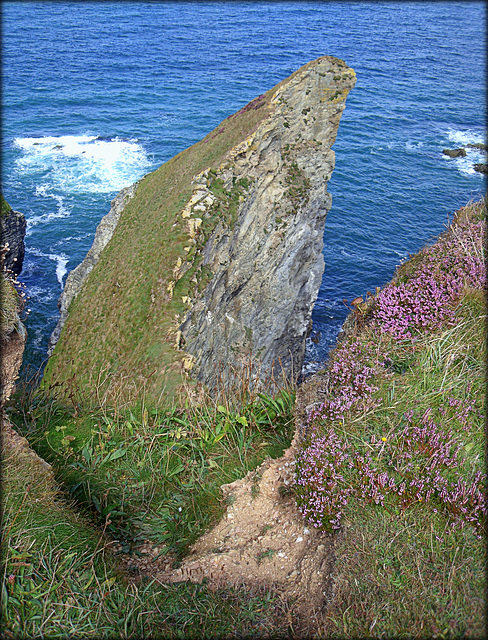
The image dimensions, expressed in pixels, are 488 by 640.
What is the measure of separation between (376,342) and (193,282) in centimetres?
1197

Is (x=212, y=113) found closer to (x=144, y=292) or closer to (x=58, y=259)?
(x=58, y=259)

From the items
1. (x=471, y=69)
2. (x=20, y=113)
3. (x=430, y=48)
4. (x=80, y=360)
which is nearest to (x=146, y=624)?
(x=80, y=360)

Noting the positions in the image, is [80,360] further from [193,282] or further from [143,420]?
[143,420]

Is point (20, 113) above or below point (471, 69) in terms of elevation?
below

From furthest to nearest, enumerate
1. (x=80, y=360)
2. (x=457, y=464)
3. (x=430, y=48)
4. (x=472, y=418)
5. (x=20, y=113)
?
(x=430, y=48), (x=20, y=113), (x=80, y=360), (x=472, y=418), (x=457, y=464)

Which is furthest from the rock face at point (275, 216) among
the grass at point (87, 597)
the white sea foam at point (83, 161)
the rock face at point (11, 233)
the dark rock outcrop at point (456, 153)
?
the dark rock outcrop at point (456, 153)

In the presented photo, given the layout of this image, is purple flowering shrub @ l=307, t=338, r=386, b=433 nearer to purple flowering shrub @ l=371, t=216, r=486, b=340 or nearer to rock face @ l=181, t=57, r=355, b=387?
purple flowering shrub @ l=371, t=216, r=486, b=340

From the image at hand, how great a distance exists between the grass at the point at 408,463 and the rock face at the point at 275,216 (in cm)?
1420

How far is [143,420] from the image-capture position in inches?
399

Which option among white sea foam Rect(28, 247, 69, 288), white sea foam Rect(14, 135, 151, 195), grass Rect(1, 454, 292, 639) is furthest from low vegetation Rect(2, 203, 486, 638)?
white sea foam Rect(14, 135, 151, 195)

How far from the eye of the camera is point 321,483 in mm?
8078

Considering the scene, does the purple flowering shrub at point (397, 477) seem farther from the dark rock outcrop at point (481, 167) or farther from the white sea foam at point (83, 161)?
the dark rock outcrop at point (481, 167)

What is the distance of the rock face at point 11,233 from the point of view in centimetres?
3225

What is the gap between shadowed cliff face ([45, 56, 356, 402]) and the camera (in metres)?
18.7
